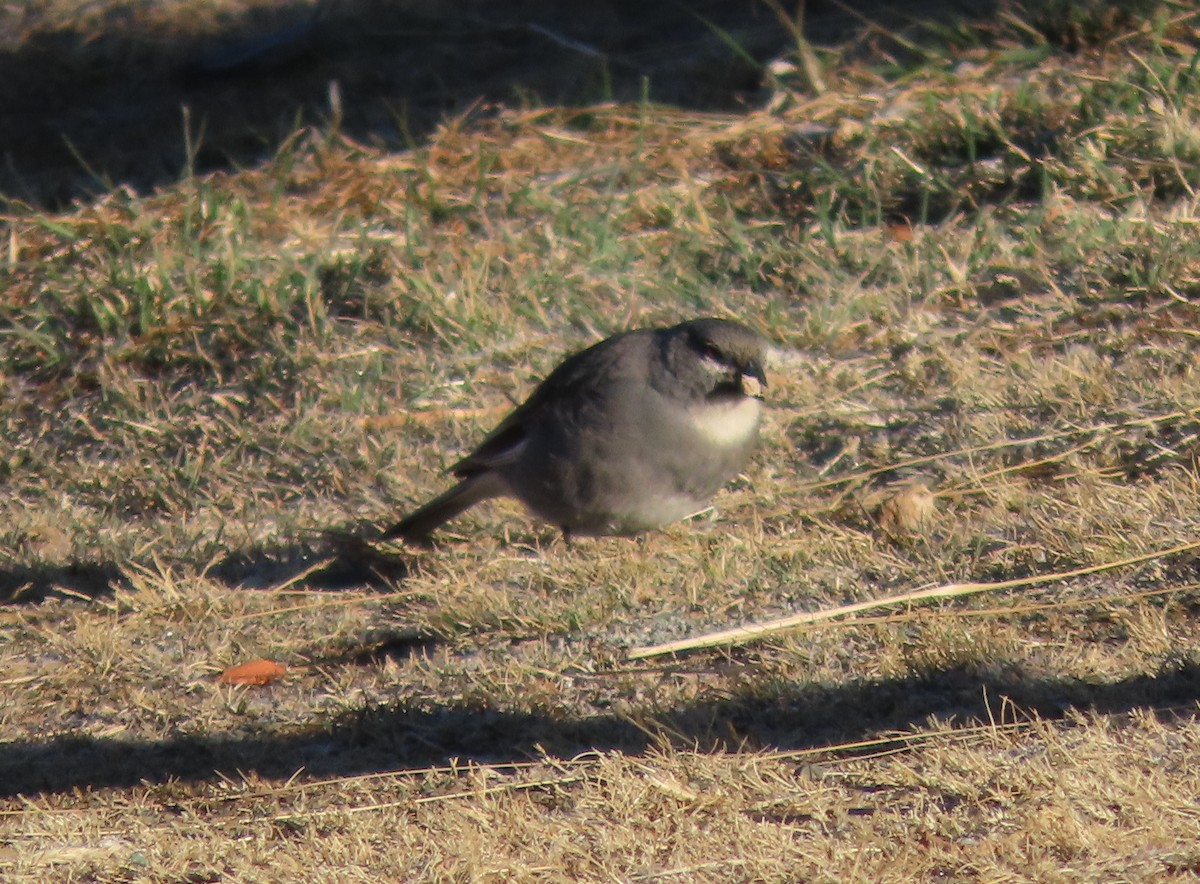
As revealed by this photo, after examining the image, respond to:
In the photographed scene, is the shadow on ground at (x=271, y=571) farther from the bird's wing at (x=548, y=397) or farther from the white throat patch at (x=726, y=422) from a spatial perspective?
the white throat patch at (x=726, y=422)

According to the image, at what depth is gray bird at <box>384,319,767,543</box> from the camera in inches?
184

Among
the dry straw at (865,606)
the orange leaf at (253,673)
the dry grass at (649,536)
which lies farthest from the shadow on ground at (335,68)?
the dry straw at (865,606)

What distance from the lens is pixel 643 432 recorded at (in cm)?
469

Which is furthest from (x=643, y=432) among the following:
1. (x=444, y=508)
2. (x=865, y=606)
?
(x=865, y=606)

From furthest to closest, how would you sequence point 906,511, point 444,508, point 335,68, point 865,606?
point 335,68, point 444,508, point 906,511, point 865,606

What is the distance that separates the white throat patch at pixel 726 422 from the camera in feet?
15.3

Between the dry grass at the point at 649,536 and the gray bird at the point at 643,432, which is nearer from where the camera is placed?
the dry grass at the point at 649,536

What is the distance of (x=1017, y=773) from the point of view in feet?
10.6

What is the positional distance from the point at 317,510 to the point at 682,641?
1.74 meters

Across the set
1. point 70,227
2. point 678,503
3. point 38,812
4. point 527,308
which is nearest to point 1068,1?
point 527,308

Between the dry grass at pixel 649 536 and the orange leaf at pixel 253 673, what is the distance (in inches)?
2.3

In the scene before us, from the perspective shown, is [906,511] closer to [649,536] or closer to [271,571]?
[649,536]

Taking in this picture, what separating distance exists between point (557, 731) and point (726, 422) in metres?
1.26

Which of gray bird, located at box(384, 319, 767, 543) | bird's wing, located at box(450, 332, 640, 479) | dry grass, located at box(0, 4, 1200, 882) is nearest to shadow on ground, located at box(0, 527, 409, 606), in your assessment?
dry grass, located at box(0, 4, 1200, 882)
